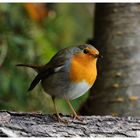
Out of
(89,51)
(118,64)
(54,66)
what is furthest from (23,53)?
(89,51)

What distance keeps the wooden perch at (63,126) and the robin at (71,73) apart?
0.33m

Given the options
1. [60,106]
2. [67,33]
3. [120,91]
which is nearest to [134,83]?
[120,91]

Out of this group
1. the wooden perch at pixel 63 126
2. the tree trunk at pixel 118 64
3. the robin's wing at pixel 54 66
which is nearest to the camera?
the wooden perch at pixel 63 126

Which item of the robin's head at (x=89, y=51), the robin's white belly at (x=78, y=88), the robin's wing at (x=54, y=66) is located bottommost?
the robin's white belly at (x=78, y=88)

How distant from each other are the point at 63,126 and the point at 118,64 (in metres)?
1.24

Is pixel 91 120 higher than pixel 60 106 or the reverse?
higher

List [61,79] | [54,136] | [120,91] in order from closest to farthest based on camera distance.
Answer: [54,136]
[61,79]
[120,91]

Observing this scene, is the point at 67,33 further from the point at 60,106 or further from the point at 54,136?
the point at 54,136

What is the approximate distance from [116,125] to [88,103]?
1.21 meters

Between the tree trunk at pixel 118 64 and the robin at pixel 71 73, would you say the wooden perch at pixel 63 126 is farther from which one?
the tree trunk at pixel 118 64

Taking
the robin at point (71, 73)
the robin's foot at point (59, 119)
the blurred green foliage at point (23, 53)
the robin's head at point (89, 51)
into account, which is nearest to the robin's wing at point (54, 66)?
the robin at point (71, 73)

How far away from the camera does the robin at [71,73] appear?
15.2ft

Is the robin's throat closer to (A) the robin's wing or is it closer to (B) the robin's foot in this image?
(A) the robin's wing

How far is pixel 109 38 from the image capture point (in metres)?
5.41
